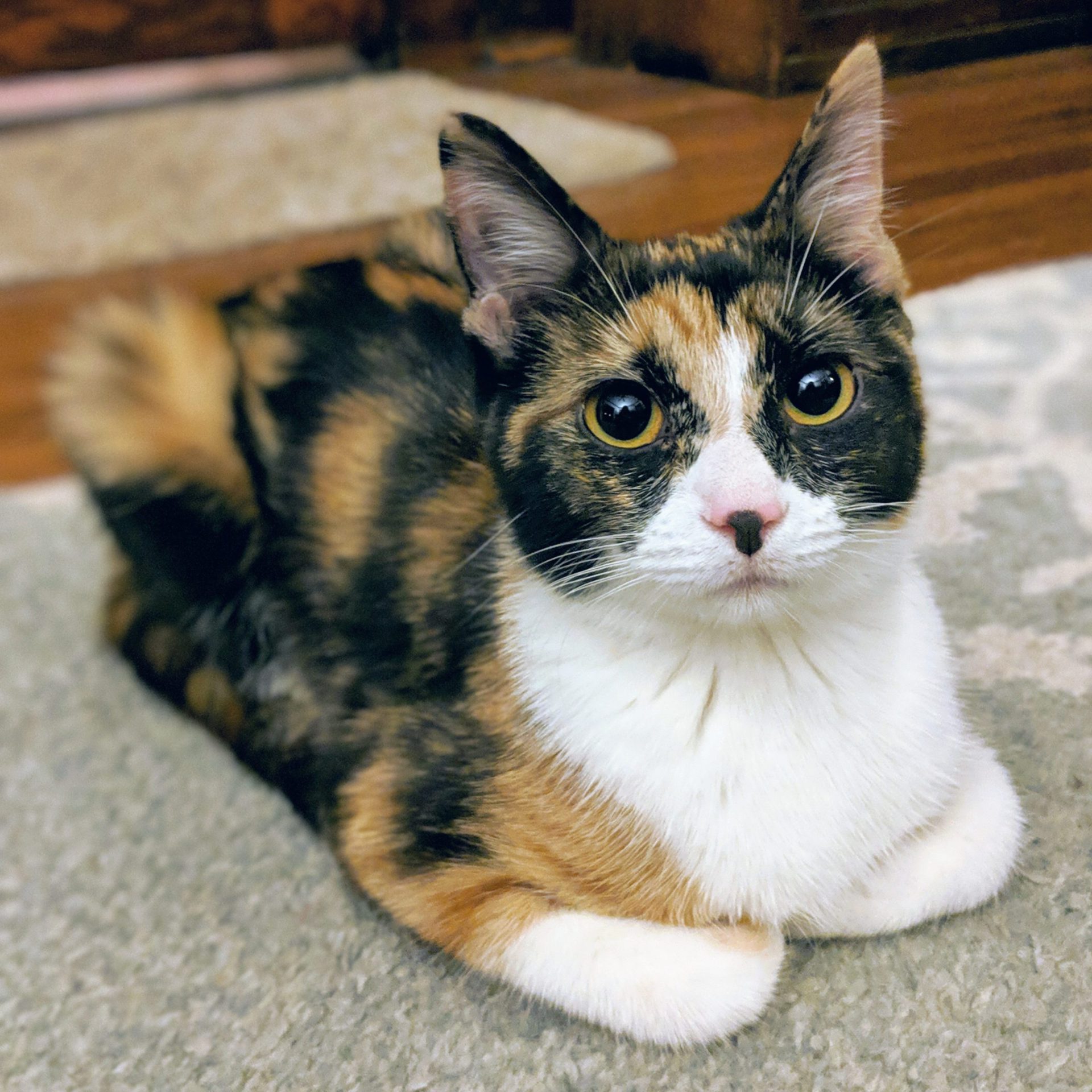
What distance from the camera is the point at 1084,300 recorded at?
1176 millimetres

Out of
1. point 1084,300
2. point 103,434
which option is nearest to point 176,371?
point 103,434

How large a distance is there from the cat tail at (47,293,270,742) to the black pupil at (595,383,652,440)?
0.54 m

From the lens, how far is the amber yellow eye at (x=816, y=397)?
2.22ft

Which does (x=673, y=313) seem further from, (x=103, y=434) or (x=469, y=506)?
(x=103, y=434)

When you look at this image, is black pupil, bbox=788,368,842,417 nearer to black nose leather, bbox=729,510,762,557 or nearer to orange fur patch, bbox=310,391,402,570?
black nose leather, bbox=729,510,762,557

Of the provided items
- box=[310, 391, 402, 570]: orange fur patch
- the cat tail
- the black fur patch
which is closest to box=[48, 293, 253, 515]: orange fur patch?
the cat tail

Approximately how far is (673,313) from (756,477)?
0.14 m

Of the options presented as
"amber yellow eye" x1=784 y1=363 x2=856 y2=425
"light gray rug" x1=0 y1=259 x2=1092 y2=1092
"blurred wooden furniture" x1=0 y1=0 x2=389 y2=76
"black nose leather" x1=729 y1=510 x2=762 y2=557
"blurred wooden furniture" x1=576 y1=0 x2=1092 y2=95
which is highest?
"blurred wooden furniture" x1=576 y1=0 x2=1092 y2=95

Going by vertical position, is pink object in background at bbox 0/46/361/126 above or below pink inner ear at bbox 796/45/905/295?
below

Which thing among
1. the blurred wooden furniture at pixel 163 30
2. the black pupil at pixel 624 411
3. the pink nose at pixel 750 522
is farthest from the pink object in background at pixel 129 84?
the pink nose at pixel 750 522

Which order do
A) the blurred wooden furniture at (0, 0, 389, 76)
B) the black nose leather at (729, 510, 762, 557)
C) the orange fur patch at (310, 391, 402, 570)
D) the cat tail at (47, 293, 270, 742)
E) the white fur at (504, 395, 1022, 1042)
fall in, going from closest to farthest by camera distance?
the black nose leather at (729, 510, 762, 557), the white fur at (504, 395, 1022, 1042), the orange fur patch at (310, 391, 402, 570), the cat tail at (47, 293, 270, 742), the blurred wooden furniture at (0, 0, 389, 76)

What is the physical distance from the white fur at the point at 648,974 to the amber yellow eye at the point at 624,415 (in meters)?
0.36

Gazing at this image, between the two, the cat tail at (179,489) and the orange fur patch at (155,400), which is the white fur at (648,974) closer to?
the cat tail at (179,489)

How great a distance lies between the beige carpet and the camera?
879mm
